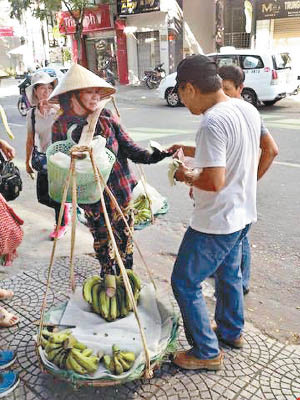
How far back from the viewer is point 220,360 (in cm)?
239

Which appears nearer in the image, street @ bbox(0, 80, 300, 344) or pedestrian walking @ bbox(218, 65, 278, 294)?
pedestrian walking @ bbox(218, 65, 278, 294)

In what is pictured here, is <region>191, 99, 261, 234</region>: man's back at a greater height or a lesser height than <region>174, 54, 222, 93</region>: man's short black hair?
lesser

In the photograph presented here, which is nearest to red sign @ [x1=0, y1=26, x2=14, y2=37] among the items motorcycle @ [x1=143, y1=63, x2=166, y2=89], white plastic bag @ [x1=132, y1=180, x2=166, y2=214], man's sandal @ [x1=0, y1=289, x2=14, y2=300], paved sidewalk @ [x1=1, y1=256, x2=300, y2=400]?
motorcycle @ [x1=143, y1=63, x2=166, y2=89]

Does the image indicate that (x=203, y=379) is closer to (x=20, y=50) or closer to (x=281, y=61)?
(x=281, y=61)

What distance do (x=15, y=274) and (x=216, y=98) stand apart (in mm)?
2448

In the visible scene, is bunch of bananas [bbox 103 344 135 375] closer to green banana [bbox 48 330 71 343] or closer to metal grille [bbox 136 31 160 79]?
green banana [bbox 48 330 71 343]

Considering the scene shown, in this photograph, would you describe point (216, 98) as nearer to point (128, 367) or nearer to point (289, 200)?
point (128, 367)

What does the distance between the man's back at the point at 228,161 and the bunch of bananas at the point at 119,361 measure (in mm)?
757

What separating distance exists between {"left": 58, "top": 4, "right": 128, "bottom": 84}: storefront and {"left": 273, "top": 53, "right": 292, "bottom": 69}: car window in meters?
9.48

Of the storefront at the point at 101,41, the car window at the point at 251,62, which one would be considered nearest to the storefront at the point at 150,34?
the storefront at the point at 101,41

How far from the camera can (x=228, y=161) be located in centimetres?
205

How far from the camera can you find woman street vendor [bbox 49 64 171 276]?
8.13ft

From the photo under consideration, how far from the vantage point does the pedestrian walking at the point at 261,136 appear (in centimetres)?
271

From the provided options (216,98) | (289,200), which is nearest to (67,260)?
(216,98)
